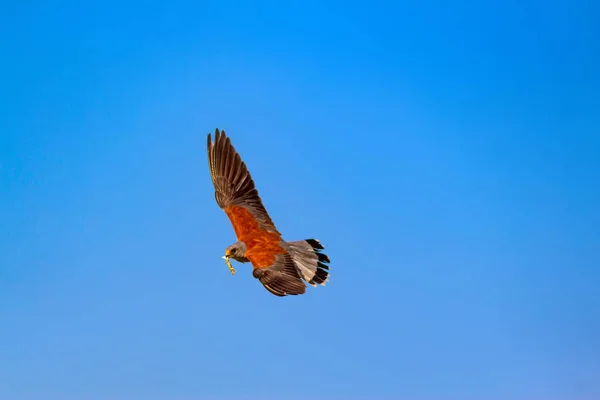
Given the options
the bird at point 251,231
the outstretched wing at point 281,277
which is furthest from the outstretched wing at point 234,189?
the outstretched wing at point 281,277

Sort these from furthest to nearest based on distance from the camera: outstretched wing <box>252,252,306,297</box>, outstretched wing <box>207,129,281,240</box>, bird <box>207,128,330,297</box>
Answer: outstretched wing <box>207,129,281,240</box>
bird <box>207,128,330,297</box>
outstretched wing <box>252,252,306,297</box>

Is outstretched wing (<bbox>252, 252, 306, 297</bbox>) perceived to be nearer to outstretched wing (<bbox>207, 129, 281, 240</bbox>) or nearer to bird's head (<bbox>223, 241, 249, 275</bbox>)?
bird's head (<bbox>223, 241, 249, 275</bbox>)

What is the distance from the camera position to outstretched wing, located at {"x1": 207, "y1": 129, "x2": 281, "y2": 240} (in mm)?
21438

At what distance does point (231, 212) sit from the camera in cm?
2181

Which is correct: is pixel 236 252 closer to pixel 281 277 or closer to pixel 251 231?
pixel 251 231

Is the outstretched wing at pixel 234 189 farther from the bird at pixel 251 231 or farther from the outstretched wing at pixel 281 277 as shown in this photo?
the outstretched wing at pixel 281 277

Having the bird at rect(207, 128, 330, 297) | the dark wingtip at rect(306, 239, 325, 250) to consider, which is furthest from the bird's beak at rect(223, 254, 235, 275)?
the dark wingtip at rect(306, 239, 325, 250)

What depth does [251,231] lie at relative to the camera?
2111 centimetres

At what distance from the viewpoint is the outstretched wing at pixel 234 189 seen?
844 inches

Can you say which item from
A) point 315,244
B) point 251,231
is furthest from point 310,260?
point 251,231

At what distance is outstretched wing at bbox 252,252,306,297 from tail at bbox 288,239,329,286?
0.81 metres

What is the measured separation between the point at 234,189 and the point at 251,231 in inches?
67.1

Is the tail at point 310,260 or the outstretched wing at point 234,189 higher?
the outstretched wing at point 234,189

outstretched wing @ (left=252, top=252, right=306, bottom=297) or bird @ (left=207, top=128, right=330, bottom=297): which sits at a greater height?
bird @ (left=207, top=128, right=330, bottom=297)
